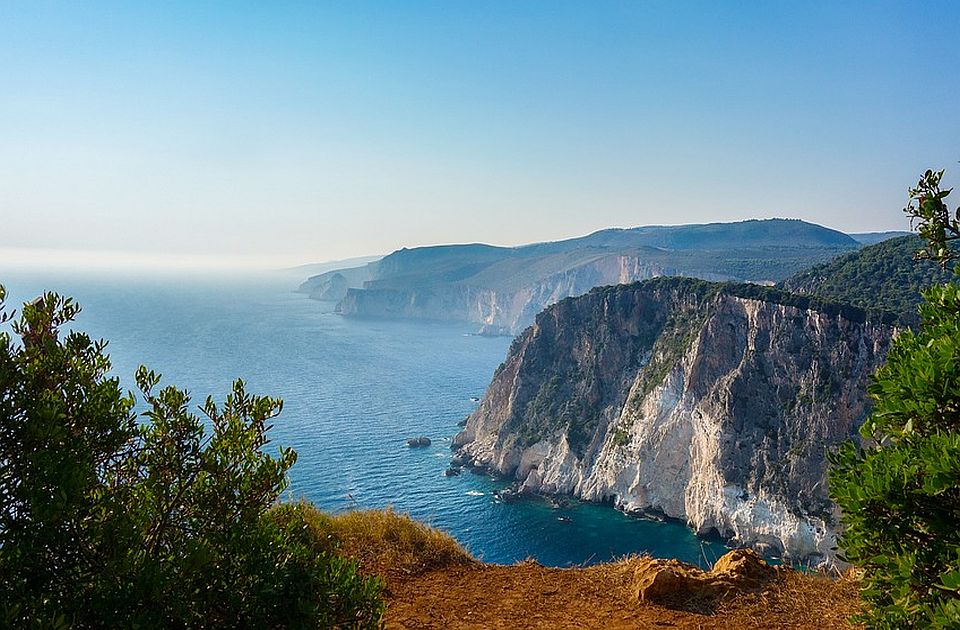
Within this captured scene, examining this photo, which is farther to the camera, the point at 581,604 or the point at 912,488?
the point at 581,604

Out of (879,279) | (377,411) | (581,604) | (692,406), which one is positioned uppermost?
(879,279)

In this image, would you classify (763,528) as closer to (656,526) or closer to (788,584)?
(656,526)

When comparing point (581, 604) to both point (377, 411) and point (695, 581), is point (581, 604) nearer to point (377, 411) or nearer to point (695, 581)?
point (695, 581)

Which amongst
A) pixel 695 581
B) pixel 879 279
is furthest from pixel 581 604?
pixel 879 279

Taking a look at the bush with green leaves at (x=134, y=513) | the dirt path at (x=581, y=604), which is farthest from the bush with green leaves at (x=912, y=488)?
the dirt path at (x=581, y=604)

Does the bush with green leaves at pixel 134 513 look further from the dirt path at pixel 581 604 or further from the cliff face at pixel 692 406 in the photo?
the cliff face at pixel 692 406

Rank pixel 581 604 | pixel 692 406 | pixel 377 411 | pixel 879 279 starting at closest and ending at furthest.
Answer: pixel 581 604, pixel 692 406, pixel 879 279, pixel 377 411

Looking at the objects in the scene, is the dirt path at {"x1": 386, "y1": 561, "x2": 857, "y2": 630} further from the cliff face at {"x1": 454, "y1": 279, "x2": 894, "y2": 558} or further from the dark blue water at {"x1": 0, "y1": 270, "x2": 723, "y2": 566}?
the cliff face at {"x1": 454, "y1": 279, "x2": 894, "y2": 558}

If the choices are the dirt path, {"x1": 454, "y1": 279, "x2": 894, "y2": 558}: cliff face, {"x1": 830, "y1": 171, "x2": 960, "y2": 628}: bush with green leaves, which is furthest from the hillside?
{"x1": 830, "y1": 171, "x2": 960, "y2": 628}: bush with green leaves
